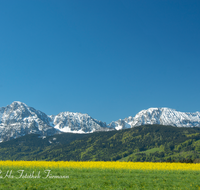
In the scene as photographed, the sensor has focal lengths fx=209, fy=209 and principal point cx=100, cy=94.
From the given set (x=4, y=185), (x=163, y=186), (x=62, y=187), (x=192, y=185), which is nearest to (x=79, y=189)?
(x=62, y=187)

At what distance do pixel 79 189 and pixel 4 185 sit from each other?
9841mm

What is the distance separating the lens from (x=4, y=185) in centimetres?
2711

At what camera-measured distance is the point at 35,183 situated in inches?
1123

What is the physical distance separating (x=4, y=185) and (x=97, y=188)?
476 inches

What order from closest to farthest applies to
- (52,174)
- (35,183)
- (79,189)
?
(79,189) → (35,183) → (52,174)

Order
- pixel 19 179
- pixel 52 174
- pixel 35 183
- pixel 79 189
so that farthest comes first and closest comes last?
pixel 52 174 < pixel 19 179 < pixel 35 183 < pixel 79 189

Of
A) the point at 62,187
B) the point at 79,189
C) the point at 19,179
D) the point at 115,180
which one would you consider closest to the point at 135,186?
the point at 115,180

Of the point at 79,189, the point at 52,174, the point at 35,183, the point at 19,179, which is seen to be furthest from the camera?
the point at 52,174

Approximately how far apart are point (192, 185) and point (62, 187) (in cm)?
1855

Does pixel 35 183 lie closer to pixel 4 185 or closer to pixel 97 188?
pixel 4 185

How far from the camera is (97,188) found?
2712 centimetres

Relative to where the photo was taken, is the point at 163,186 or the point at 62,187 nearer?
the point at 62,187

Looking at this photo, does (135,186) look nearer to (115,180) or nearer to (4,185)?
(115,180)

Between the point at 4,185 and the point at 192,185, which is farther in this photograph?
the point at 192,185
